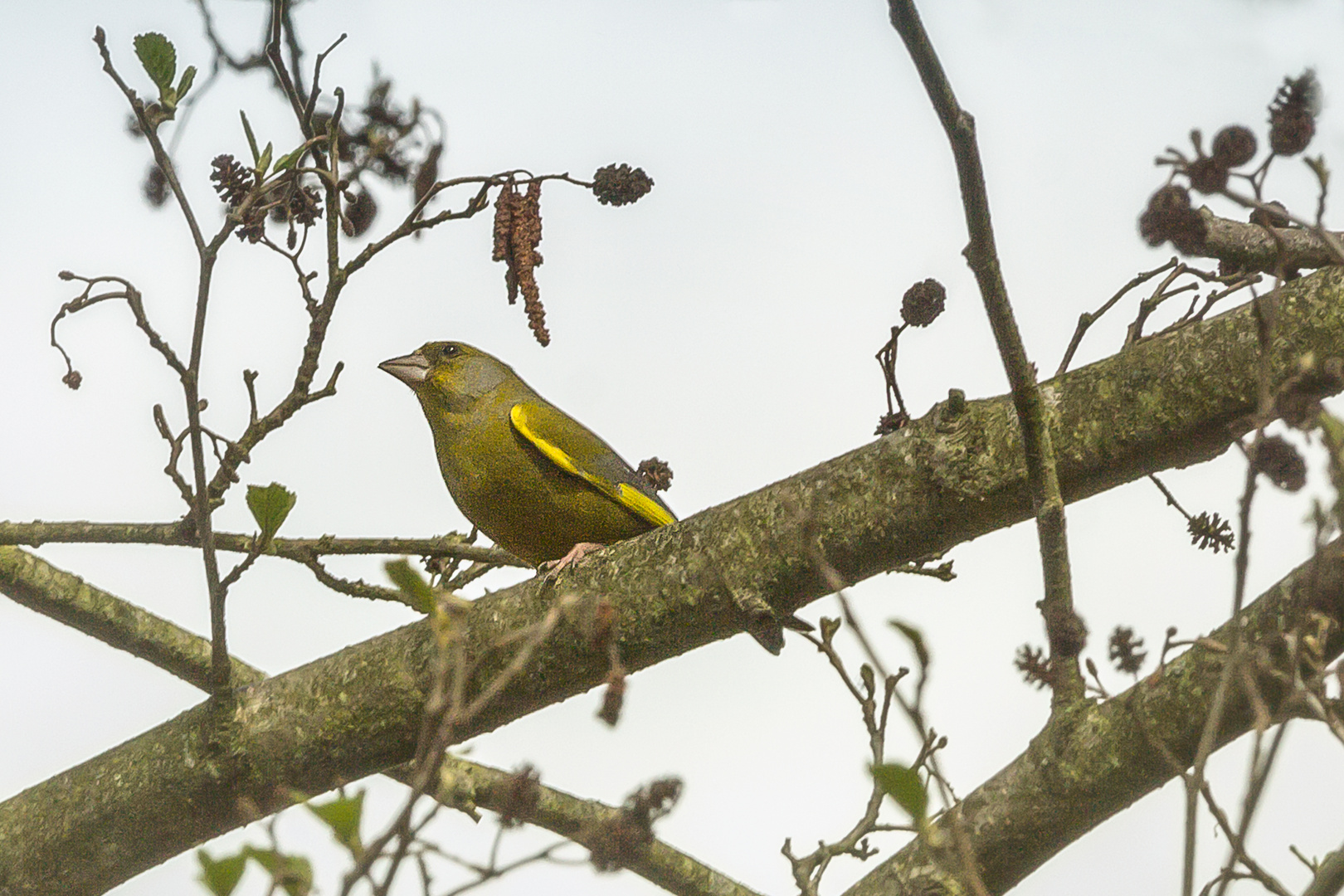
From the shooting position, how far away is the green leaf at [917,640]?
1626 millimetres

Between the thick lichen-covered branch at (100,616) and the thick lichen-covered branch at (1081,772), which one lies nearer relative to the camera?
the thick lichen-covered branch at (1081,772)

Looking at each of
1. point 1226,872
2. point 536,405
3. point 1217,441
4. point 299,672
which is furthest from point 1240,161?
point 536,405

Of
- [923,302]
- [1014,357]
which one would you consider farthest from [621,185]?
[1014,357]

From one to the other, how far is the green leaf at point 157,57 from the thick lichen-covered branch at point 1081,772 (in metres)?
2.12

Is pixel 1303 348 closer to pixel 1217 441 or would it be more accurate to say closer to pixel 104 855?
pixel 1217 441

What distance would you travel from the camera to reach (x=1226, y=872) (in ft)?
4.53

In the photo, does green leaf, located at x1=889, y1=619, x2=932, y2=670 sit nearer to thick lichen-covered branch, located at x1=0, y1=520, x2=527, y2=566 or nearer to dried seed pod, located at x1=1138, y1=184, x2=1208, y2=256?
dried seed pod, located at x1=1138, y1=184, x2=1208, y2=256

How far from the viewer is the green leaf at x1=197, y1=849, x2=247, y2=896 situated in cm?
149

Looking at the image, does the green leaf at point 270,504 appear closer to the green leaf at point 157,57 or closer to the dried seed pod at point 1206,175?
the green leaf at point 157,57

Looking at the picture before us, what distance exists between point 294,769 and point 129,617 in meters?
0.77

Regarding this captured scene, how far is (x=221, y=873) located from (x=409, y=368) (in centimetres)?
376

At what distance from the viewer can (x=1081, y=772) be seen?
2773 mm

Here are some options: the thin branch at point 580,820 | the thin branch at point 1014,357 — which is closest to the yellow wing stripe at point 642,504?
the thin branch at point 580,820

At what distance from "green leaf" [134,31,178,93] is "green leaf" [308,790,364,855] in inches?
78.1
